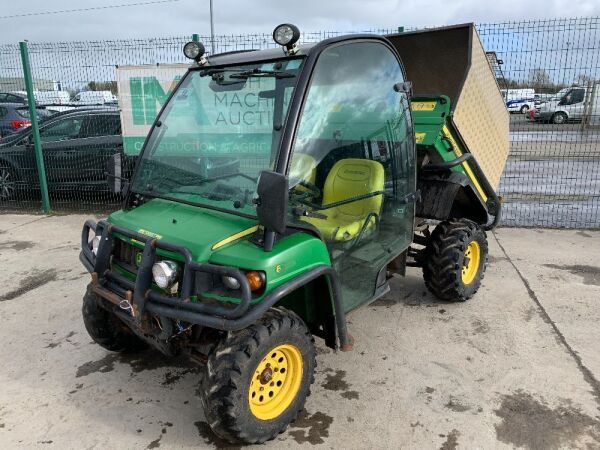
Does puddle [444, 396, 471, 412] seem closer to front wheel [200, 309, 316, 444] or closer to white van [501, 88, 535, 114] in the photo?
front wheel [200, 309, 316, 444]

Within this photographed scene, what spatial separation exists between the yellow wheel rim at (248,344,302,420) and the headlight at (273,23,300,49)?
1.58 m

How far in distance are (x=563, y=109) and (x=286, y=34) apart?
30.1 feet

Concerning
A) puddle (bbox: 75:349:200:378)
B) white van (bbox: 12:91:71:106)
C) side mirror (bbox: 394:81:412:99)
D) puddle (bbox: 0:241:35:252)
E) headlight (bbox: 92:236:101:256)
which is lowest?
puddle (bbox: 75:349:200:378)

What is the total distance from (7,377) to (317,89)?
2.70 metres

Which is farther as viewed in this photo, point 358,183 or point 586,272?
point 586,272

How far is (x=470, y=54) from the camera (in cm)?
416

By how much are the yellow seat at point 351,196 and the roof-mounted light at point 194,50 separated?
Answer: 107 cm

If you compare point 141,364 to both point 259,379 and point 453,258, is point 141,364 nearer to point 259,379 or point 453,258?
point 259,379

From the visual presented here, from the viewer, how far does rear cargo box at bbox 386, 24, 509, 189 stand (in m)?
4.13

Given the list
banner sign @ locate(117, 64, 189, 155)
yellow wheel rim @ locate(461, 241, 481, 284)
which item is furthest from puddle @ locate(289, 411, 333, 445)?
banner sign @ locate(117, 64, 189, 155)

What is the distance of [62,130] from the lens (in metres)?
7.76

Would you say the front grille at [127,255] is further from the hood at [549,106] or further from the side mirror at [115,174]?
the hood at [549,106]

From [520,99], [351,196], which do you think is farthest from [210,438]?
[520,99]

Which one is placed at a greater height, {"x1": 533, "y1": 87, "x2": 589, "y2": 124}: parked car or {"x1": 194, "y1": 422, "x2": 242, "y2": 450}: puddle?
{"x1": 533, "y1": 87, "x2": 589, "y2": 124}: parked car
